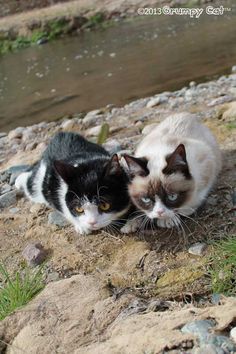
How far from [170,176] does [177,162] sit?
12cm

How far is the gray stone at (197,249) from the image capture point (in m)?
3.95

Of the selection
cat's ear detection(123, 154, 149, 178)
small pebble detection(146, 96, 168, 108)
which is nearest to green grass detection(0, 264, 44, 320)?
cat's ear detection(123, 154, 149, 178)

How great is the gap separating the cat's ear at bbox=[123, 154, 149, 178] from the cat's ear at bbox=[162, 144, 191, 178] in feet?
0.54

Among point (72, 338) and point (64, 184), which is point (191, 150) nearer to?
point (64, 184)

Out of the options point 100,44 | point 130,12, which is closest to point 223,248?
point 100,44

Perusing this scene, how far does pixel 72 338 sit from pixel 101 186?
1.37 meters

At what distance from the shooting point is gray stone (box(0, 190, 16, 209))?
5680 mm

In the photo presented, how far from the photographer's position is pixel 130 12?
21.7 meters

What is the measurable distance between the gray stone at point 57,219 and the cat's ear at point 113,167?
85 cm

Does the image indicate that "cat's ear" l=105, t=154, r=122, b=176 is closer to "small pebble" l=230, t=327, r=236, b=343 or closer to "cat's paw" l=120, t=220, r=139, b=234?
"cat's paw" l=120, t=220, r=139, b=234

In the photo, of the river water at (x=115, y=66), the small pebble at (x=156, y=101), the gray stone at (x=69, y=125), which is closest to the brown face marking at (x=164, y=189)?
the gray stone at (x=69, y=125)

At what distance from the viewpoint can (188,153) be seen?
4.35 metres

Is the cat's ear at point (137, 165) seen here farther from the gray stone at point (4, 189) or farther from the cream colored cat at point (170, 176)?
the gray stone at point (4, 189)

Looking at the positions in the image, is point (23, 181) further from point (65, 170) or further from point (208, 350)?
point (208, 350)
